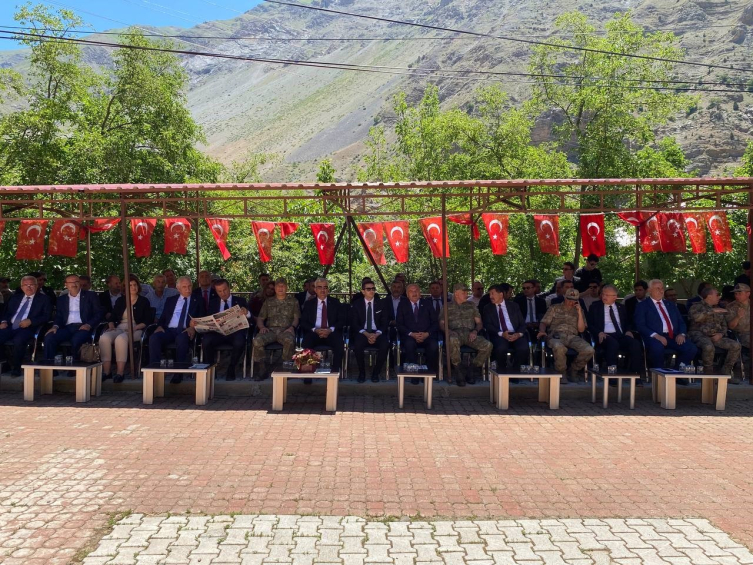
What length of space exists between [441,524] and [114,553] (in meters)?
2.09

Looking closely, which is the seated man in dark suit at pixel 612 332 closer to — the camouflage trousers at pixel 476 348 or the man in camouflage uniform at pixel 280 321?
the camouflage trousers at pixel 476 348

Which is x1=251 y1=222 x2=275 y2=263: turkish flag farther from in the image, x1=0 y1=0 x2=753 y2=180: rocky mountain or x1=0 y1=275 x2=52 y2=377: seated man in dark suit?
x1=0 y1=0 x2=753 y2=180: rocky mountain

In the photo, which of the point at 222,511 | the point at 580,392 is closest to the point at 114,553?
the point at 222,511

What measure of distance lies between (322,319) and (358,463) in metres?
3.58

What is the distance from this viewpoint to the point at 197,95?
136625 millimetres

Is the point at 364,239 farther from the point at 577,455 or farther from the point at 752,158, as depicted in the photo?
the point at 752,158

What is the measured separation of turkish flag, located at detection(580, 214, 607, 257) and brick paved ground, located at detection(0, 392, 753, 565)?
12.3 ft

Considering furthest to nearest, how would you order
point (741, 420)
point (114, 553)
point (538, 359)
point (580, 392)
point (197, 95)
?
point (197, 95)
point (538, 359)
point (580, 392)
point (741, 420)
point (114, 553)

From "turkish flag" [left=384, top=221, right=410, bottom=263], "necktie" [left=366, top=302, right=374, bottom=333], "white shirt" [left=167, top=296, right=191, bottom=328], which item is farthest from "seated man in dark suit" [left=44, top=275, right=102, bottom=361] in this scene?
"turkish flag" [left=384, top=221, right=410, bottom=263]

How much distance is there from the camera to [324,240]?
37.0 ft

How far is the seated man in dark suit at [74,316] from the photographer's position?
8.40 metres

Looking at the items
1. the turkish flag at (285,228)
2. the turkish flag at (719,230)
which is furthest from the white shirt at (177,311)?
the turkish flag at (719,230)

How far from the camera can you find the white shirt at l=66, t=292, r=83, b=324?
28.2 feet

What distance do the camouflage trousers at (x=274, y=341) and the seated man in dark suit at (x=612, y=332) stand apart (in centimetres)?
417
